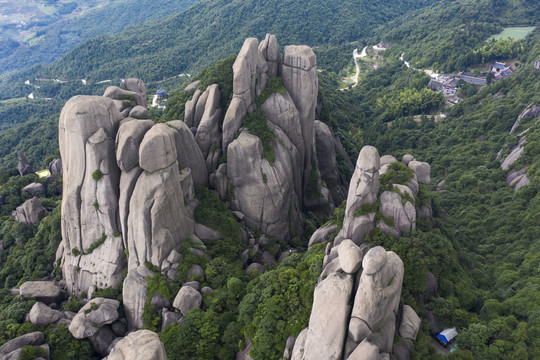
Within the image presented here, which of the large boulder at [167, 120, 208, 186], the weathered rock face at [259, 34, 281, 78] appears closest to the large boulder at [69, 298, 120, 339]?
the large boulder at [167, 120, 208, 186]

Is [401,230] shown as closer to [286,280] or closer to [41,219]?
[286,280]

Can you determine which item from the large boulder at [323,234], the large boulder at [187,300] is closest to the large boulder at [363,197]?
the large boulder at [323,234]

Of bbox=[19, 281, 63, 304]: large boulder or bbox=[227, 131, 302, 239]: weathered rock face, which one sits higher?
bbox=[227, 131, 302, 239]: weathered rock face

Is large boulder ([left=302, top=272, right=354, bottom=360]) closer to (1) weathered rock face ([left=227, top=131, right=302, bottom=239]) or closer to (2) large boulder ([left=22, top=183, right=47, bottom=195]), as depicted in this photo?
(1) weathered rock face ([left=227, top=131, right=302, bottom=239])

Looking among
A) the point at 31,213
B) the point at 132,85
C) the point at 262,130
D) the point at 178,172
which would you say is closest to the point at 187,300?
the point at 178,172

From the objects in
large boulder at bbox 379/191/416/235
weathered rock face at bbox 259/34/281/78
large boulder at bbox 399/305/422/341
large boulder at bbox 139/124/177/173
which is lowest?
large boulder at bbox 399/305/422/341

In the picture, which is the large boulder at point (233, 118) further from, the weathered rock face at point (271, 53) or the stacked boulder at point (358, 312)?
the stacked boulder at point (358, 312)

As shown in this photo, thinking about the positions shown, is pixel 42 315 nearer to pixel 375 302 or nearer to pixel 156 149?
pixel 156 149
